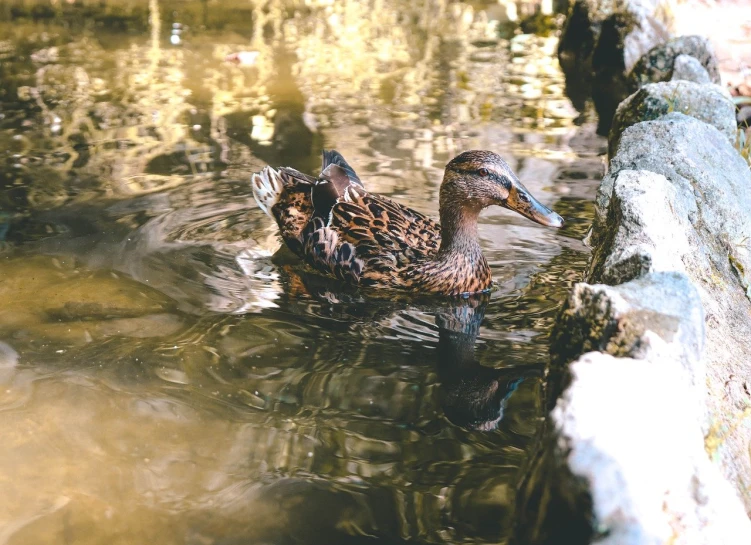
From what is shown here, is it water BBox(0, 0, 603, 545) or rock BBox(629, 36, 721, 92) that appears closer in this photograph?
water BBox(0, 0, 603, 545)

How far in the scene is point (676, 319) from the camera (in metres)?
2.58

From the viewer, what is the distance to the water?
324cm

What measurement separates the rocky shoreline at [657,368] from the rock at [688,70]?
312 cm

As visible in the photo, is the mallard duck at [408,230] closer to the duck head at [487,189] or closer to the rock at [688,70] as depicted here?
the duck head at [487,189]

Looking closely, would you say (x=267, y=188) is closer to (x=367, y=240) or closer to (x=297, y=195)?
(x=297, y=195)

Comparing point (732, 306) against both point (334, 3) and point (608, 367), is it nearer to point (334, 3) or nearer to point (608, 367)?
point (608, 367)

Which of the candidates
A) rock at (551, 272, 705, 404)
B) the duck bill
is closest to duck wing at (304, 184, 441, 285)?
the duck bill

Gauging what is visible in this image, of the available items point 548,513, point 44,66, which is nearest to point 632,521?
point 548,513

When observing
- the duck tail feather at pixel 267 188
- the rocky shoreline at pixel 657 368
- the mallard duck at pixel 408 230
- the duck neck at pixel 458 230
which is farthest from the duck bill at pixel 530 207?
the duck tail feather at pixel 267 188

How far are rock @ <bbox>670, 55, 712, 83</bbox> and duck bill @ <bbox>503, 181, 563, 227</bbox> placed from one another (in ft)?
10.6

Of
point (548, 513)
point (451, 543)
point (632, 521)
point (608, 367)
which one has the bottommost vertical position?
point (451, 543)

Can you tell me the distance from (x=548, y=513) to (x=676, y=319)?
0.73m

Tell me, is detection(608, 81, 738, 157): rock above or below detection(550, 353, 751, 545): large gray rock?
above

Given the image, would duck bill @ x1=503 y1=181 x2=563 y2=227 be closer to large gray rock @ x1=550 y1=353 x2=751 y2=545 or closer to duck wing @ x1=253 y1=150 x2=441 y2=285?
duck wing @ x1=253 y1=150 x2=441 y2=285
